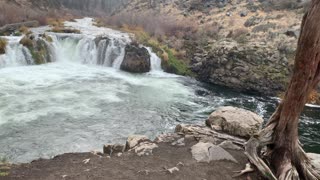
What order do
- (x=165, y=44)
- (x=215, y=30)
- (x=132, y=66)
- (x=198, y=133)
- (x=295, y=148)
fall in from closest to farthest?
(x=295, y=148)
(x=198, y=133)
(x=132, y=66)
(x=165, y=44)
(x=215, y=30)

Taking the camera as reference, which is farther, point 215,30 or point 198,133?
point 215,30

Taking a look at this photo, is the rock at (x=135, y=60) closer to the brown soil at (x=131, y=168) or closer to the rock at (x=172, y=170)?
the brown soil at (x=131, y=168)

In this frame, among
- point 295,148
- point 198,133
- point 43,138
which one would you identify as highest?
point 295,148

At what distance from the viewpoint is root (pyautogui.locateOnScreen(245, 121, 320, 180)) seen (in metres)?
8.06

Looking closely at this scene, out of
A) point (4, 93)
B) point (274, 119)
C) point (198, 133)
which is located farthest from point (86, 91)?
point (274, 119)

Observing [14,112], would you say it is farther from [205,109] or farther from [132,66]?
[132,66]

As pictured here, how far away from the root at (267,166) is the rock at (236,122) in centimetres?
241

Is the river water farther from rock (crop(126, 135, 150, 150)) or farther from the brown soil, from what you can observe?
the brown soil

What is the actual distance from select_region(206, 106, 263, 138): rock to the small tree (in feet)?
7.92

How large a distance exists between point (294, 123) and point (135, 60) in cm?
2336

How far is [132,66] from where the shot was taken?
30.6 meters

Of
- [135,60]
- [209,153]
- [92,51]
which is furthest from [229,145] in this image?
[92,51]

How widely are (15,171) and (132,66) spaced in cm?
2215

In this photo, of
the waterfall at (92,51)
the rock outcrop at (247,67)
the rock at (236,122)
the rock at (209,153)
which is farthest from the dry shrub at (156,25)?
the rock at (209,153)
